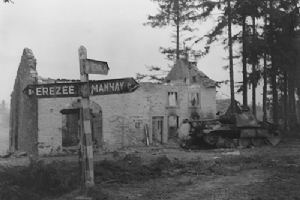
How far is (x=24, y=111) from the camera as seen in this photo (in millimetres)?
33875

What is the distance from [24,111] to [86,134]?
23.7 m

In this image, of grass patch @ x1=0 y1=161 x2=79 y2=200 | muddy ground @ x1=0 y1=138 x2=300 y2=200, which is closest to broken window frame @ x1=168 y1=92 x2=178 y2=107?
muddy ground @ x1=0 y1=138 x2=300 y2=200

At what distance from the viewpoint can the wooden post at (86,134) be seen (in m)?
11.1

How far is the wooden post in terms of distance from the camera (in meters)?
11.1

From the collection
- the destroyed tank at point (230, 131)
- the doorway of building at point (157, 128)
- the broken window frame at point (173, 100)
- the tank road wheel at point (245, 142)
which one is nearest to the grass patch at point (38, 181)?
the destroyed tank at point (230, 131)

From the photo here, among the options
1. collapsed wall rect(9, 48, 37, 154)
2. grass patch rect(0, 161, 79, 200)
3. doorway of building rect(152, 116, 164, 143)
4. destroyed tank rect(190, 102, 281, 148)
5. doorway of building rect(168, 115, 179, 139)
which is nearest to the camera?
grass patch rect(0, 161, 79, 200)

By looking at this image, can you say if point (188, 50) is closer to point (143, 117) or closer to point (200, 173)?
point (143, 117)

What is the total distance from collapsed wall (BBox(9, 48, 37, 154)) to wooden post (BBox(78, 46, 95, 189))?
22.3 meters

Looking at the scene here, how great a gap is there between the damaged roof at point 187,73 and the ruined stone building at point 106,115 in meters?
3.57

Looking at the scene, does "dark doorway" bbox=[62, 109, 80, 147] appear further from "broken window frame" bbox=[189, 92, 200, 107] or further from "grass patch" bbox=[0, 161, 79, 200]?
"grass patch" bbox=[0, 161, 79, 200]

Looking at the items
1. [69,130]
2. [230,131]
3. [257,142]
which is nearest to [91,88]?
[230,131]

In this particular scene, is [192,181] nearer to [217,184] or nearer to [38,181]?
[217,184]

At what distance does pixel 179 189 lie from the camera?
11781 millimetres

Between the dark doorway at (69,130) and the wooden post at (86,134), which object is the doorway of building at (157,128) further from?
the wooden post at (86,134)
